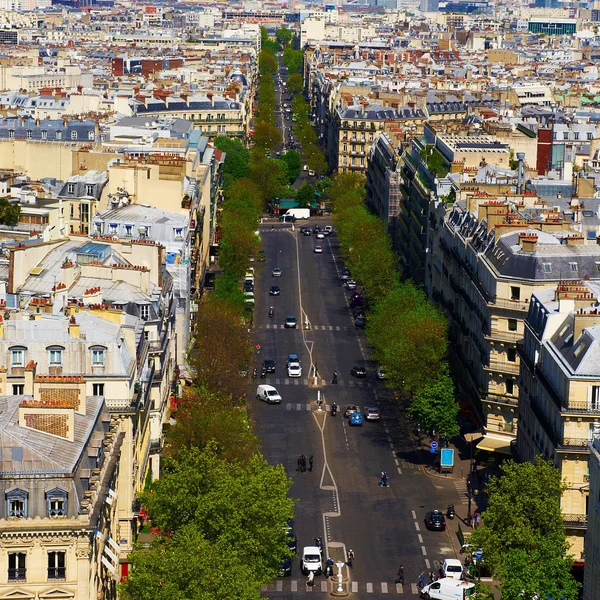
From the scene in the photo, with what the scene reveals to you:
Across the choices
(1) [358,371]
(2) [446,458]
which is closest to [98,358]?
(2) [446,458]

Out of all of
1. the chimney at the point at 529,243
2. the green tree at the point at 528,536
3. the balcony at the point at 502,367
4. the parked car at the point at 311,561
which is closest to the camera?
the green tree at the point at 528,536

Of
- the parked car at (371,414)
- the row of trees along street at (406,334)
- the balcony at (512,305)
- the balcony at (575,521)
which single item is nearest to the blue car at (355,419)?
the parked car at (371,414)

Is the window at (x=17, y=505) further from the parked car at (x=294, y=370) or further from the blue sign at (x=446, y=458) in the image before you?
the parked car at (x=294, y=370)

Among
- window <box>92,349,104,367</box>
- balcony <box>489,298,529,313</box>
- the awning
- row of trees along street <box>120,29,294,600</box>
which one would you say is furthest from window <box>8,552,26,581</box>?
balcony <box>489,298,529,313</box>

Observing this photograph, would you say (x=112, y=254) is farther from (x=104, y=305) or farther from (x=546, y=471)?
(x=546, y=471)

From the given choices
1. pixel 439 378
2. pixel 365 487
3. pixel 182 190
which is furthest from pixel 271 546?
pixel 182 190

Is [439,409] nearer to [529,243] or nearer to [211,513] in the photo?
[529,243]
